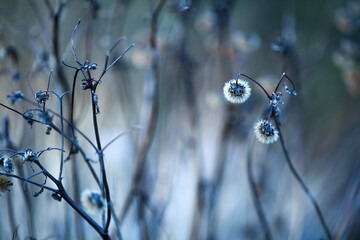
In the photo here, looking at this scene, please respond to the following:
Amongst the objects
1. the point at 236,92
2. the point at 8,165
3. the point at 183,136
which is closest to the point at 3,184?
the point at 8,165

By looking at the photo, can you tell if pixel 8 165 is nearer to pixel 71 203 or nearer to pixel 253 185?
pixel 71 203

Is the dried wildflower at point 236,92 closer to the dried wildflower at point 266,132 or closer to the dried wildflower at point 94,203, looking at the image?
the dried wildflower at point 266,132

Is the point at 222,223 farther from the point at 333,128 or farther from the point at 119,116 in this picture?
the point at 333,128

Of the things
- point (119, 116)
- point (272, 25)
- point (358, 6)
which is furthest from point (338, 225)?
point (272, 25)

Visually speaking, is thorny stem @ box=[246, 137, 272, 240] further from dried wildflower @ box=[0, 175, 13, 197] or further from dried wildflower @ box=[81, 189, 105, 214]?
dried wildflower @ box=[0, 175, 13, 197]

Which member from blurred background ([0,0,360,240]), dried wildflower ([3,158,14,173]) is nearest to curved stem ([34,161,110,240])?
dried wildflower ([3,158,14,173])

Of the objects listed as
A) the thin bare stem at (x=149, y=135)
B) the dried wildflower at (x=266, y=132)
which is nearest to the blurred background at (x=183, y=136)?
the thin bare stem at (x=149, y=135)
